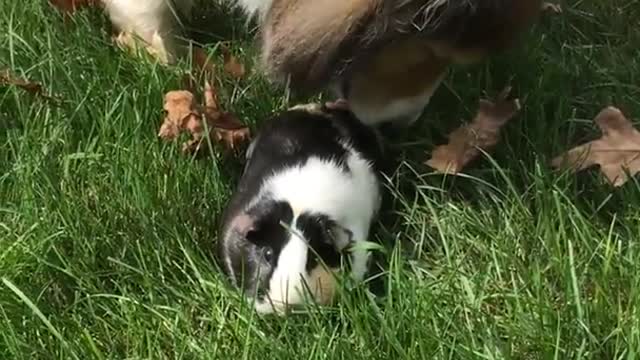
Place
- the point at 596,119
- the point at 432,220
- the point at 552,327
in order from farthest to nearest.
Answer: the point at 596,119 → the point at 432,220 → the point at 552,327

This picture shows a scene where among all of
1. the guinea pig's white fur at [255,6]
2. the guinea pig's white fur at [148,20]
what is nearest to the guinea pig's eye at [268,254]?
the guinea pig's white fur at [255,6]

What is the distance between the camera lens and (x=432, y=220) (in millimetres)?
2008

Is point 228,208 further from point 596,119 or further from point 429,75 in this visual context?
point 596,119

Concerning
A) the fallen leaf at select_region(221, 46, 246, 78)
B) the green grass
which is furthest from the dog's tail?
the fallen leaf at select_region(221, 46, 246, 78)

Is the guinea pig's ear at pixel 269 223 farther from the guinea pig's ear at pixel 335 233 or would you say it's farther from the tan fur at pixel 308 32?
the tan fur at pixel 308 32

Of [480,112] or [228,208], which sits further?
[480,112]

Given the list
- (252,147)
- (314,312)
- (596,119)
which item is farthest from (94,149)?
(596,119)

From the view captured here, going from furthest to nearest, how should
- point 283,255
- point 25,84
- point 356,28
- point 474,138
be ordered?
point 25,84
point 474,138
point 283,255
point 356,28

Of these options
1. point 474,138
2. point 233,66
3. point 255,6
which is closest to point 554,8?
point 474,138

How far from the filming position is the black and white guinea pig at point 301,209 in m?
1.77

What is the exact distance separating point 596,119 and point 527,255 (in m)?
0.43

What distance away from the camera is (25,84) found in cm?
227

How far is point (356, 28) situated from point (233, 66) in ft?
2.78

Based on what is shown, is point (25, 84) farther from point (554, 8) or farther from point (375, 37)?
point (554, 8)
